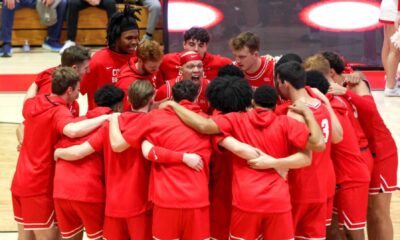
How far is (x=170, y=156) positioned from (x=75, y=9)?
8621 millimetres

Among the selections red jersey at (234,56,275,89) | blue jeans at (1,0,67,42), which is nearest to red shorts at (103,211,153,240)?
red jersey at (234,56,275,89)

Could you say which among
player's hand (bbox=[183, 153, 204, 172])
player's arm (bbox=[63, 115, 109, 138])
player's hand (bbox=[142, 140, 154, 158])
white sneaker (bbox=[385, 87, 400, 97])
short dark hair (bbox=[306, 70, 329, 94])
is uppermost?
short dark hair (bbox=[306, 70, 329, 94])

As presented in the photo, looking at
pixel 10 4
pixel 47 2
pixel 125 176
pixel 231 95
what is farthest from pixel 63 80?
pixel 10 4

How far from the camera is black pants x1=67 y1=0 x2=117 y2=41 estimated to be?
505 inches

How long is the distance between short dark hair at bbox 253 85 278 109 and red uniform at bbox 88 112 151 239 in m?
0.73

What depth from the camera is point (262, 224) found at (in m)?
4.78

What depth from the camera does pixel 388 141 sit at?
221 inches

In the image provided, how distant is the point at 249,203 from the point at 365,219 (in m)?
1.04

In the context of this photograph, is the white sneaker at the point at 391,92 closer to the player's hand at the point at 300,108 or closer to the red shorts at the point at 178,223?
the player's hand at the point at 300,108

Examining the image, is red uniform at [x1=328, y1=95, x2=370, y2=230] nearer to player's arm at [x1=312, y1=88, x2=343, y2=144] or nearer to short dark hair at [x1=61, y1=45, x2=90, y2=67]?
player's arm at [x1=312, y1=88, x2=343, y2=144]

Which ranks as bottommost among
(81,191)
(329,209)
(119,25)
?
(329,209)

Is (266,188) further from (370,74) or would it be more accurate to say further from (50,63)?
(50,63)

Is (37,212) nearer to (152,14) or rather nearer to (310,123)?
(310,123)

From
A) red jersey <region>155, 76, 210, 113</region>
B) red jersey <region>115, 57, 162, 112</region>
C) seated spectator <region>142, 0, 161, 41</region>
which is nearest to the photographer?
red jersey <region>155, 76, 210, 113</region>
